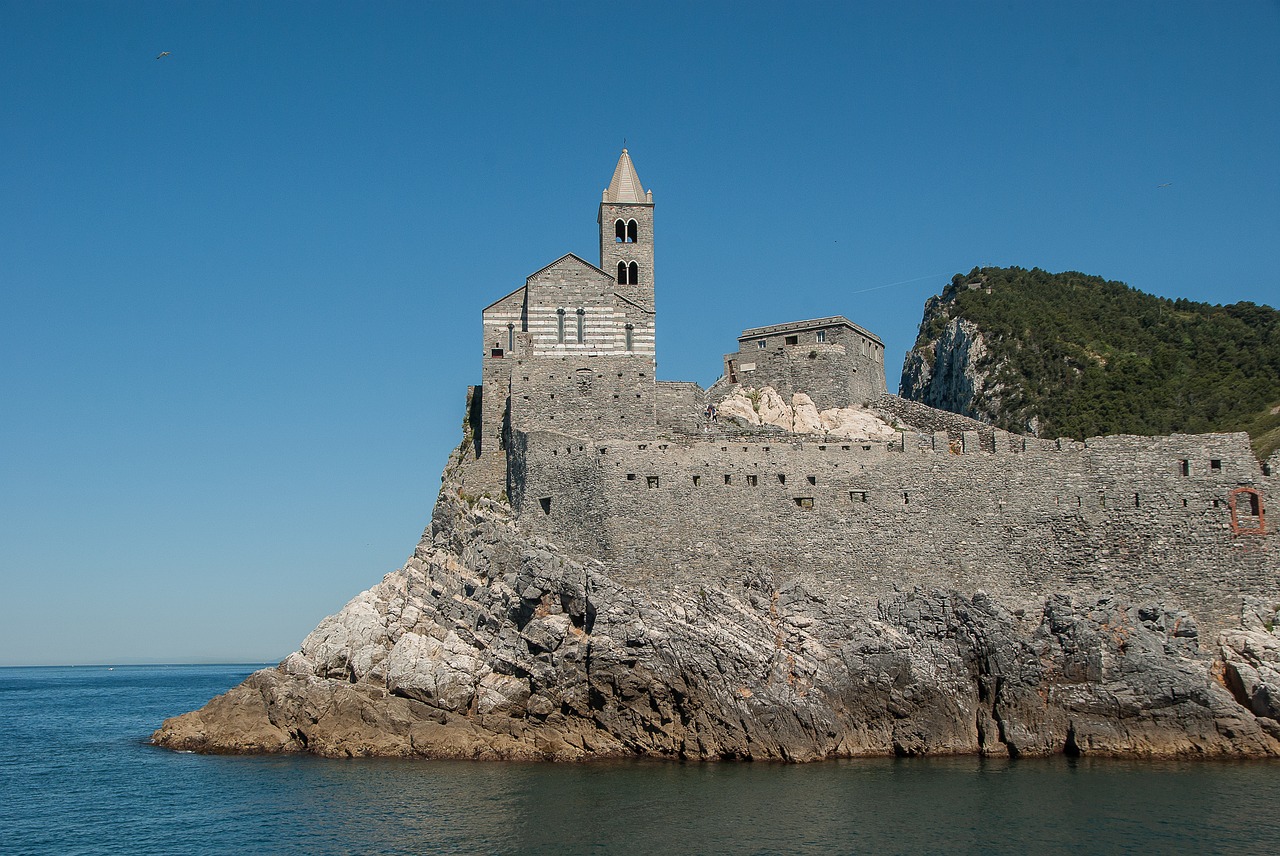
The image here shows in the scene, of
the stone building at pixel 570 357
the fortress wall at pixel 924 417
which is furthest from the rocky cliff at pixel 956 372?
the stone building at pixel 570 357

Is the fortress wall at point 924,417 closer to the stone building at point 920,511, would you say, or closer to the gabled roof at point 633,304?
the stone building at point 920,511

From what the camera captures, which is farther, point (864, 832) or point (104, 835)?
point (104, 835)

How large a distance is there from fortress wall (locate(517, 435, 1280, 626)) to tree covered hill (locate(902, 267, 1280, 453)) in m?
19.3

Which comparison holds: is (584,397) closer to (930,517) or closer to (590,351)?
(590,351)

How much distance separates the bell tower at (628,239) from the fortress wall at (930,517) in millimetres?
12129

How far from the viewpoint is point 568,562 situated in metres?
44.0

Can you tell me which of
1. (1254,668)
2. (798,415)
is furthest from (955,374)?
(1254,668)

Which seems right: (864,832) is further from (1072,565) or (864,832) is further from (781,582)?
(1072,565)

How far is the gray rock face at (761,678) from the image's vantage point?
40312 millimetres

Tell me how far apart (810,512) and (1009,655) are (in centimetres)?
910

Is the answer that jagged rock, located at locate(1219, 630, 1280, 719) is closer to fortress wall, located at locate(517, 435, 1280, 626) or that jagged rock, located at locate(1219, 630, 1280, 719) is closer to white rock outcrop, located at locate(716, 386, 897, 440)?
fortress wall, located at locate(517, 435, 1280, 626)

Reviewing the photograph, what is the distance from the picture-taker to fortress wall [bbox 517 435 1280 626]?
144ft

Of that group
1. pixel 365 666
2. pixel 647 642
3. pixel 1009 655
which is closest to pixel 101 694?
pixel 365 666

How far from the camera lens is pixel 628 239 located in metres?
55.6
